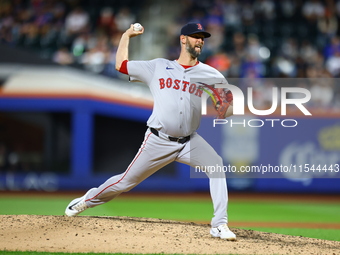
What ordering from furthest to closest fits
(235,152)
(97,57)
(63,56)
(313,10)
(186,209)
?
(313,10), (63,56), (97,57), (235,152), (186,209)

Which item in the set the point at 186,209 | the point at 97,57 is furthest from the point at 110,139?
the point at 186,209

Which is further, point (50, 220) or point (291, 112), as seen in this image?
point (291, 112)

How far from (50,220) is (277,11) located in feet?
34.9

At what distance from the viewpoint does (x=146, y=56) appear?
13.1 metres

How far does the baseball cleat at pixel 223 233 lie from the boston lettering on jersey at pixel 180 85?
1.27 metres

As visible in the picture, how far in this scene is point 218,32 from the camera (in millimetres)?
13594

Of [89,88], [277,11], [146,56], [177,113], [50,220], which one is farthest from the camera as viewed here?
[277,11]

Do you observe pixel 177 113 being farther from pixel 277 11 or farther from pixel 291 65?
pixel 277 11

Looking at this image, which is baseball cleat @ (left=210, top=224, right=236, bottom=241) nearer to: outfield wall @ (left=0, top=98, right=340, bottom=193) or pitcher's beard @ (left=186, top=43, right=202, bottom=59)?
pitcher's beard @ (left=186, top=43, right=202, bottom=59)

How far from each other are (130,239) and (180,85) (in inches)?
59.6

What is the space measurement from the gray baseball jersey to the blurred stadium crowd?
6.95 metres

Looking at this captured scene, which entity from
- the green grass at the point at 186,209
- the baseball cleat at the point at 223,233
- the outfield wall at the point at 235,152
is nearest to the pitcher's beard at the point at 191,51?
the baseball cleat at the point at 223,233

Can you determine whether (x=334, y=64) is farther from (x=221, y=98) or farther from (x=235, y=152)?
(x=221, y=98)

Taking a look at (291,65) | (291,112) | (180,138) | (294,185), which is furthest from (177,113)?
(291,65)
